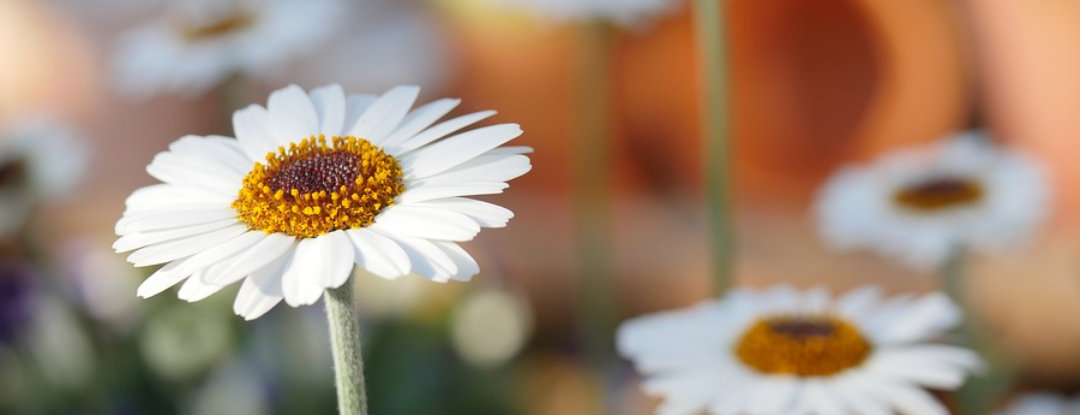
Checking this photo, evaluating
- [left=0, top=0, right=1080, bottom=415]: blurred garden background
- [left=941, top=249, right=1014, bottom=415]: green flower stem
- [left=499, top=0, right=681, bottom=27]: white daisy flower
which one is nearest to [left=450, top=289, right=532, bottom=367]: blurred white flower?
[left=0, top=0, right=1080, bottom=415]: blurred garden background

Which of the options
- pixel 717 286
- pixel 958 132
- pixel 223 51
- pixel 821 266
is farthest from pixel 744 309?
pixel 958 132

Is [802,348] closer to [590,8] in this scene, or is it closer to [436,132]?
[436,132]

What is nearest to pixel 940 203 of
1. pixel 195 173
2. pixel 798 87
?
pixel 798 87

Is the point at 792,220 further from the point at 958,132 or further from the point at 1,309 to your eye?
the point at 1,309

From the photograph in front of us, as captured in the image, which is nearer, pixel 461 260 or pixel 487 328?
pixel 461 260

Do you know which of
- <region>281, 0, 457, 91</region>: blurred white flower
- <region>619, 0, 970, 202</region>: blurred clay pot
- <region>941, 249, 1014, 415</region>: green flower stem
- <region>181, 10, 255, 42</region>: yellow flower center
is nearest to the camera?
<region>941, 249, 1014, 415</region>: green flower stem

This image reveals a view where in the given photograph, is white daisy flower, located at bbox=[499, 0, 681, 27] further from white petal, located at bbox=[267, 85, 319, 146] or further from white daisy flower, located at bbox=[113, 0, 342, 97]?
white petal, located at bbox=[267, 85, 319, 146]
